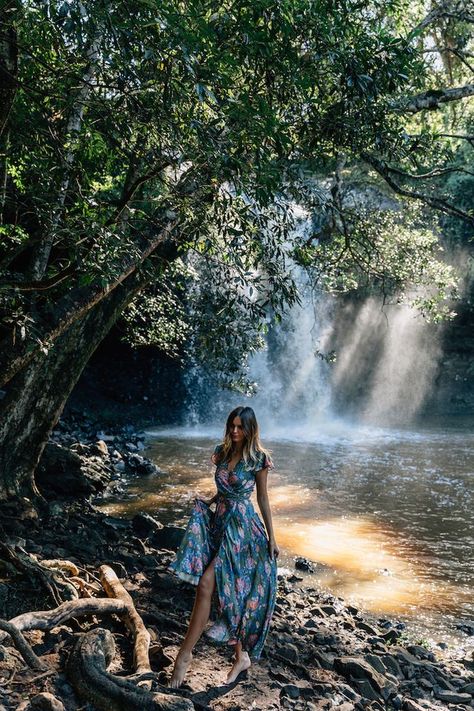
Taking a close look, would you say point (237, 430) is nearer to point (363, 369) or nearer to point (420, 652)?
point (420, 652)

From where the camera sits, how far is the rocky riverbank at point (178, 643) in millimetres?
4117

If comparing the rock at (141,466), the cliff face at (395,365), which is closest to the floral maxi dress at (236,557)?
the rock at (141,466)

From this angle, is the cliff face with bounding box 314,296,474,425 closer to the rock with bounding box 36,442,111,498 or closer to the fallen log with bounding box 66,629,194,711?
the rock with bounding box 36,442,111,498

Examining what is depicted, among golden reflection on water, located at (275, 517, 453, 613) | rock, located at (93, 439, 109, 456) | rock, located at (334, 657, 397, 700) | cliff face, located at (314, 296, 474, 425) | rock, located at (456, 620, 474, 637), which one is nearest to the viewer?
rock, located at (334, 657, 397, 700)

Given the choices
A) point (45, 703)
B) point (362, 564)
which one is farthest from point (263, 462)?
point (362, 564)

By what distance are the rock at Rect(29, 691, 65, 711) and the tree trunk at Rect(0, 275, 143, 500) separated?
4.85 meters

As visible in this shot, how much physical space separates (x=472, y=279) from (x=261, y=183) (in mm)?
22148

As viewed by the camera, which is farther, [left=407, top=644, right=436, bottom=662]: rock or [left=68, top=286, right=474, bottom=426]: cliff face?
[left=68, top=286, right=474, bottom=426]: cliff face

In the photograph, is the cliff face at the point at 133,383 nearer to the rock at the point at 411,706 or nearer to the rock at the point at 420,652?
the rock at the point at 420,652

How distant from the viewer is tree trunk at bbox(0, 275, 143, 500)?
317 inches

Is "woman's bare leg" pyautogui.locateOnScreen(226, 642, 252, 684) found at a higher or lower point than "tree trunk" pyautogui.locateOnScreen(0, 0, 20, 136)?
lower

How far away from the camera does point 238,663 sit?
4.61m

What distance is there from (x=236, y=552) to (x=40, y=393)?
462cm

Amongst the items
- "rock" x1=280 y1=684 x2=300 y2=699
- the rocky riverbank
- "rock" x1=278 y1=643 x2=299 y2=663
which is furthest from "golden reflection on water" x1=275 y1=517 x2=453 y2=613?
"rock" x1=280 y1=684 x2=300 y2=699
